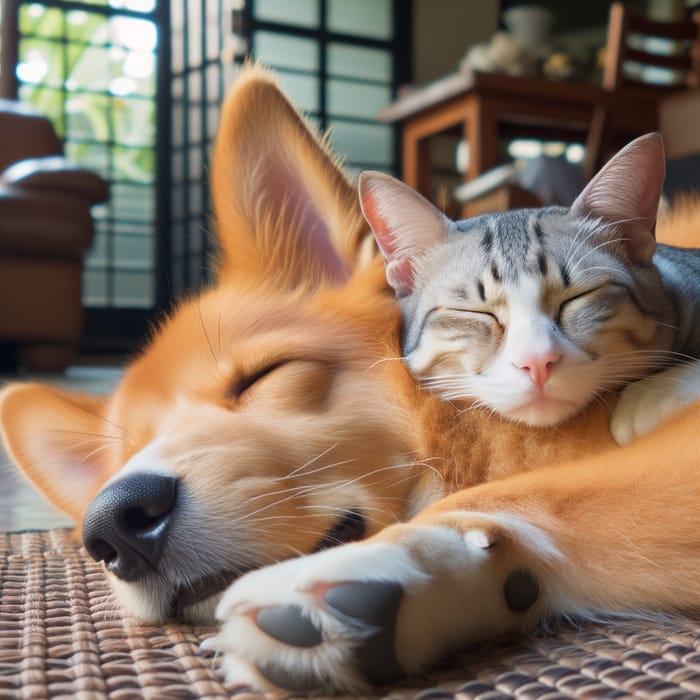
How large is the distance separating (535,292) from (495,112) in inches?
114

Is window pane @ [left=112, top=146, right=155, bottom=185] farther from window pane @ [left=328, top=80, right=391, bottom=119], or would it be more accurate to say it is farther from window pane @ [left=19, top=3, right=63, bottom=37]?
window pane @ [left=328, top=80, right=391, bottom=119]

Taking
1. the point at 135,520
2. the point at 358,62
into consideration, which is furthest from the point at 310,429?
the point at 358,62

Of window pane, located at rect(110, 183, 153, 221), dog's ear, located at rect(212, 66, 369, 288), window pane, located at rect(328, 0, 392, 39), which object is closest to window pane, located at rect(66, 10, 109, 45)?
window pane, located at rect(110, 183, 153, 221)

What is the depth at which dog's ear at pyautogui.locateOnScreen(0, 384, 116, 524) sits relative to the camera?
40.7 inches

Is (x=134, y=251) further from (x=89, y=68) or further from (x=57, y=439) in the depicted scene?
(x=57, y=439)

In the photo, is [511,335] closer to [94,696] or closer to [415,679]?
[415,679]

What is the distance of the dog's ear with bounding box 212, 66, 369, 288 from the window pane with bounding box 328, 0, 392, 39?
21.2ft

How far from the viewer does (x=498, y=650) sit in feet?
2.06

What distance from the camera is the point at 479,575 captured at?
603 mm

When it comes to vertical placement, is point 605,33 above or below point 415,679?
above

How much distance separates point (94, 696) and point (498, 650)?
28 centimetres

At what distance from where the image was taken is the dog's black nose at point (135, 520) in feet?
2.30

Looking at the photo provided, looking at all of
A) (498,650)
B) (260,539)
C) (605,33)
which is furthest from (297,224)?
(605,33)

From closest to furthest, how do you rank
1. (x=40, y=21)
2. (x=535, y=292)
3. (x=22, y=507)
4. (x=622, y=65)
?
(x=535, y=292)
(x=22, y=507)
(x=622, y=65)
(x=40, y=21)
